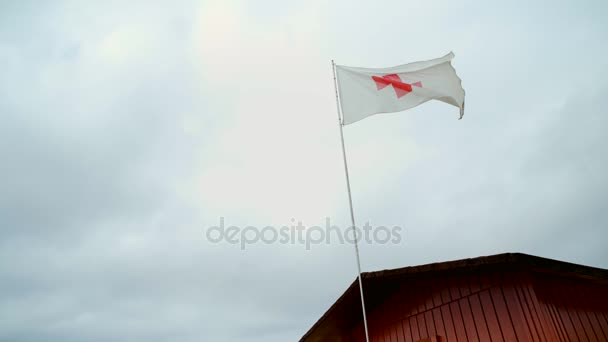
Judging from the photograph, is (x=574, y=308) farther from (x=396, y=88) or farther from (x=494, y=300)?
(x=396, y=88)

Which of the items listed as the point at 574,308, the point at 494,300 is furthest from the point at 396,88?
the point at 574,308

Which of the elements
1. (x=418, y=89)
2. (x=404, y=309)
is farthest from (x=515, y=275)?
(x=418, y=89)

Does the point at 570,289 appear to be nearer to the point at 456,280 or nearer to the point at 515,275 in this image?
the point at 515,275

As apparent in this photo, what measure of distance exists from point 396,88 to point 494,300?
399cm

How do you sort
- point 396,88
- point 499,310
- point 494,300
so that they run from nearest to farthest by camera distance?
point 499,310 → point 494,300 → point 396,88

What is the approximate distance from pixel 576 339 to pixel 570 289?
2.91 ft

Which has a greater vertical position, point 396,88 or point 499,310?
point 396,88

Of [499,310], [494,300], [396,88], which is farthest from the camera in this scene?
[396,88]

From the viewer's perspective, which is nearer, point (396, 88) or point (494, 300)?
point (494, 300)

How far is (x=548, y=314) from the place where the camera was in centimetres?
552

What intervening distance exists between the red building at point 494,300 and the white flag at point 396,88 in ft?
9.38

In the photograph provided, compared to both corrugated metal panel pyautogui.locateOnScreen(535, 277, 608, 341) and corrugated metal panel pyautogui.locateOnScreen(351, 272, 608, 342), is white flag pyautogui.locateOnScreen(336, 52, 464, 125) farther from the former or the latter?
corrugated metal panel pyautogui.locateOnScreen(535, 277, 608, 341)

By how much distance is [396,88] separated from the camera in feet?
A: 23.1

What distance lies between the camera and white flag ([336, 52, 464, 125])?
684cm
